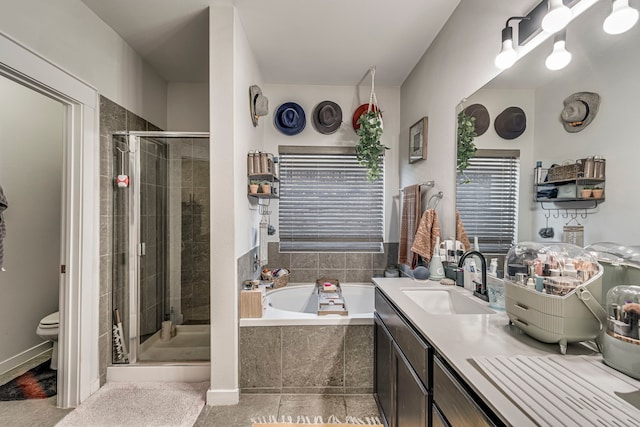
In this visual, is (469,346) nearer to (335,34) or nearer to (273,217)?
(335,34)

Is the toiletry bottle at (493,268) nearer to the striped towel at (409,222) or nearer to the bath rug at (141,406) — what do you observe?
the striped towel at (409,222)

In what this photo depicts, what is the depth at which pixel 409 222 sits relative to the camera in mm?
2762

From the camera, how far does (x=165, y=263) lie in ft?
8.52

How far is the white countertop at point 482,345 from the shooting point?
74 cm

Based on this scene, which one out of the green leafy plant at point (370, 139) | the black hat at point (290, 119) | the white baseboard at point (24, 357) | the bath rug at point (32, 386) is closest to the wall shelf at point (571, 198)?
the green leafy plant at point (370, 139)

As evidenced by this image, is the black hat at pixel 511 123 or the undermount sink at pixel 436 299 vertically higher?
the black hat at pixel 511 123

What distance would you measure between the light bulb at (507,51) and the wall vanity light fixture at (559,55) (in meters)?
0.23

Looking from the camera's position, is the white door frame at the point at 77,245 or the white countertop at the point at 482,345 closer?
the white countertop at the point at 482,345

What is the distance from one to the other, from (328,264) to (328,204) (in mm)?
664

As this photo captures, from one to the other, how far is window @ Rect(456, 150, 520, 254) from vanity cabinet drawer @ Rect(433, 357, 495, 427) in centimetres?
81

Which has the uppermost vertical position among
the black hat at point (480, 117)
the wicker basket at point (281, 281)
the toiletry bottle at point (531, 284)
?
the black hat at point (480, 117)

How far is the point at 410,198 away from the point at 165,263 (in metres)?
2.24

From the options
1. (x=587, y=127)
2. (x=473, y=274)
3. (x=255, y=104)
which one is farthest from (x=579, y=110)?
(x=255, y=104)

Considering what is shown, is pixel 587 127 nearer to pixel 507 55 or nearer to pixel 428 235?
pixel 507 55
